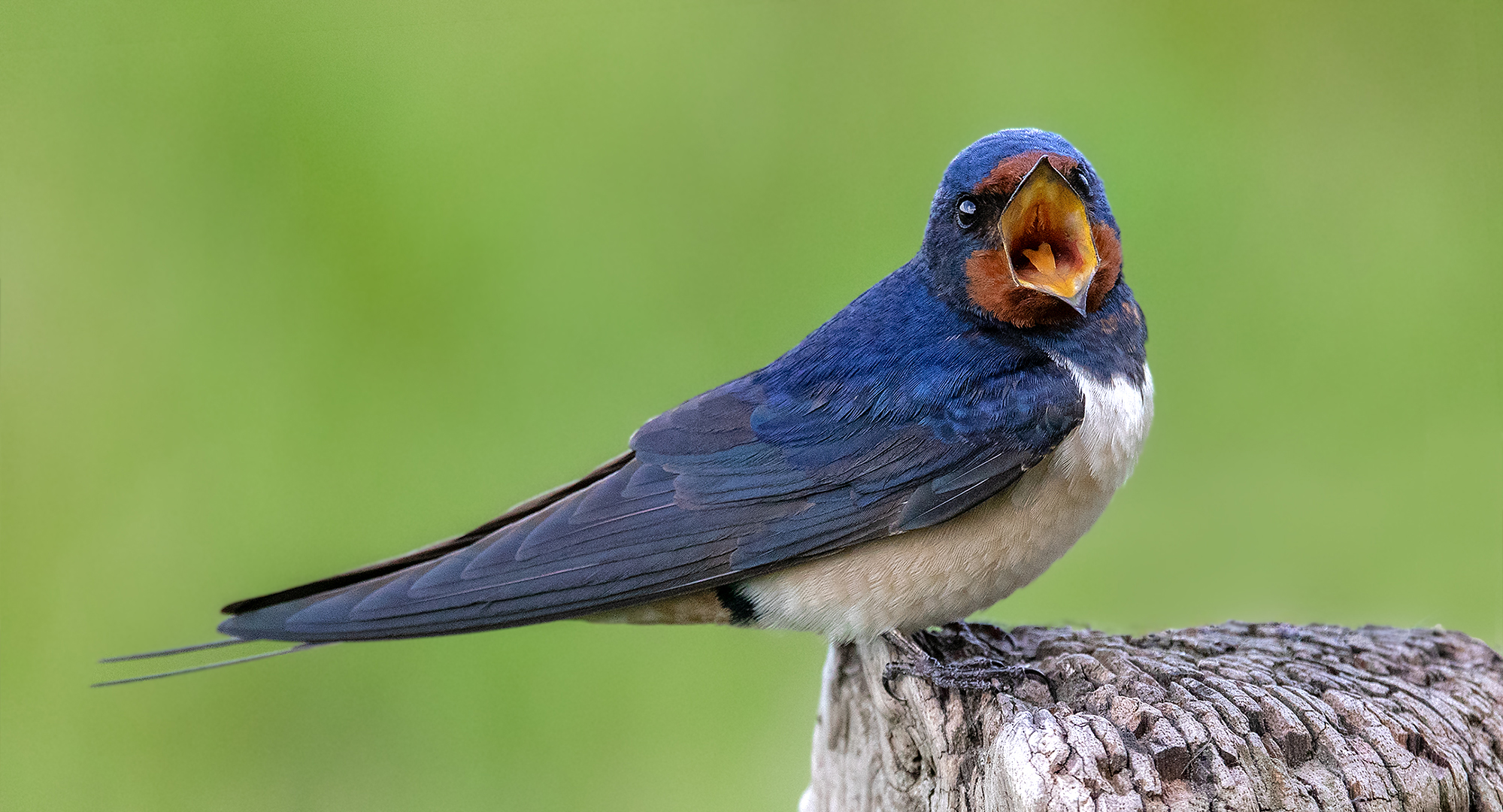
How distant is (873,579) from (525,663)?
1.35 meters

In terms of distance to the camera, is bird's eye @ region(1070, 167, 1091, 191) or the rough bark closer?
the rough bark

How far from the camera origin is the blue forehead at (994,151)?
188 centimetres

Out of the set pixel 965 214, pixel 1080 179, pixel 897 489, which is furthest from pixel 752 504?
pixel 1080 179

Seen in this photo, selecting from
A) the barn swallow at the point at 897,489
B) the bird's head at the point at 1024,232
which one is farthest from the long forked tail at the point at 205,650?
the bird's head at the point at 1024,232

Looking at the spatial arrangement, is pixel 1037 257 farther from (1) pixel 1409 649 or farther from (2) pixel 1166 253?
(2) pixel 1166 253

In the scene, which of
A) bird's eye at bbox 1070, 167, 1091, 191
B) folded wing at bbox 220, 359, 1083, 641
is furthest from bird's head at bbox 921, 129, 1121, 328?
folded wing at bbox 220, 359, 1083, 641

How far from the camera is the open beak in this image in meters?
1.86

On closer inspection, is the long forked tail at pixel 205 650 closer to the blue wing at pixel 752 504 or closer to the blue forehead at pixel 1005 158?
the blue wing at pixel 752 504

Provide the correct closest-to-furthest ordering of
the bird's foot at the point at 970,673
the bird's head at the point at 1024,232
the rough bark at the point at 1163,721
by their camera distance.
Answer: the rough bark at the point at 1163,721 < the bird's foot at the point at 970,673 < the bird's head at the point at 1024,232

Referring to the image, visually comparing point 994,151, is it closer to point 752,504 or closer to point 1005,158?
point 1005,158

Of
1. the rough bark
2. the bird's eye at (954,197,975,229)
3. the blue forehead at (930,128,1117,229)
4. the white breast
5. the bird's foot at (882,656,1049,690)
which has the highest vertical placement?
the blue forehead at (930,128,1117,229)

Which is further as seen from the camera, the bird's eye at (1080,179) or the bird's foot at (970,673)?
the bird's eye at (1080,179)

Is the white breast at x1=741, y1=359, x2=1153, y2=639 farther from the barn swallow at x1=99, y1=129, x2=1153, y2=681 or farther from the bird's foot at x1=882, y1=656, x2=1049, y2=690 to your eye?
the bird's foot at x1=882, y1=656, x2=1049, y2=690

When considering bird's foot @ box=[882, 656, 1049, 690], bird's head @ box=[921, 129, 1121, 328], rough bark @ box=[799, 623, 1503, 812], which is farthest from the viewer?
bird's head @ box=[921, 129, 1121, 328]
